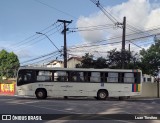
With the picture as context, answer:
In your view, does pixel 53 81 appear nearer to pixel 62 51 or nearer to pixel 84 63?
pixel 62 51

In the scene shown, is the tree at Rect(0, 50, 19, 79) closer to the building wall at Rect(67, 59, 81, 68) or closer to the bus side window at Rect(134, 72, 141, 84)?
the building wall at Rect(67, 59, 81, 68)

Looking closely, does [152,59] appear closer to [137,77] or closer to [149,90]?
[149,90]

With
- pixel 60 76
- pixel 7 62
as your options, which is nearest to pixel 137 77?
pixel 60 76

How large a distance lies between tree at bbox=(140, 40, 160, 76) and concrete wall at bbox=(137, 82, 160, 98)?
1472mm

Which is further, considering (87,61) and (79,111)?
(87,61)

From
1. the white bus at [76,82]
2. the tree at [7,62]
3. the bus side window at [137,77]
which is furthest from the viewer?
the tree at [7,62]

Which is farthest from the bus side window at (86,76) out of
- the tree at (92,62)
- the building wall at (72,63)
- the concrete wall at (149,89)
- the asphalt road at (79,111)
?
the building wall at (72,63)

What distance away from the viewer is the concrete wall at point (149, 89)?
45.8 m

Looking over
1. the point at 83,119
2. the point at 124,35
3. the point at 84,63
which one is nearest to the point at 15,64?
the point at 84,63

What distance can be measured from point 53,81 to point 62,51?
11.3m

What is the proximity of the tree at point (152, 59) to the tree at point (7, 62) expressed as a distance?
57.0 meters

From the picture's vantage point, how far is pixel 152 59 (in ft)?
148

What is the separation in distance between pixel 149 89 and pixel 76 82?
15992 millimetres

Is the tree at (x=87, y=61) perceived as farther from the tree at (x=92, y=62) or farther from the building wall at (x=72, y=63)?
the building wall at (x=72, y=63)
